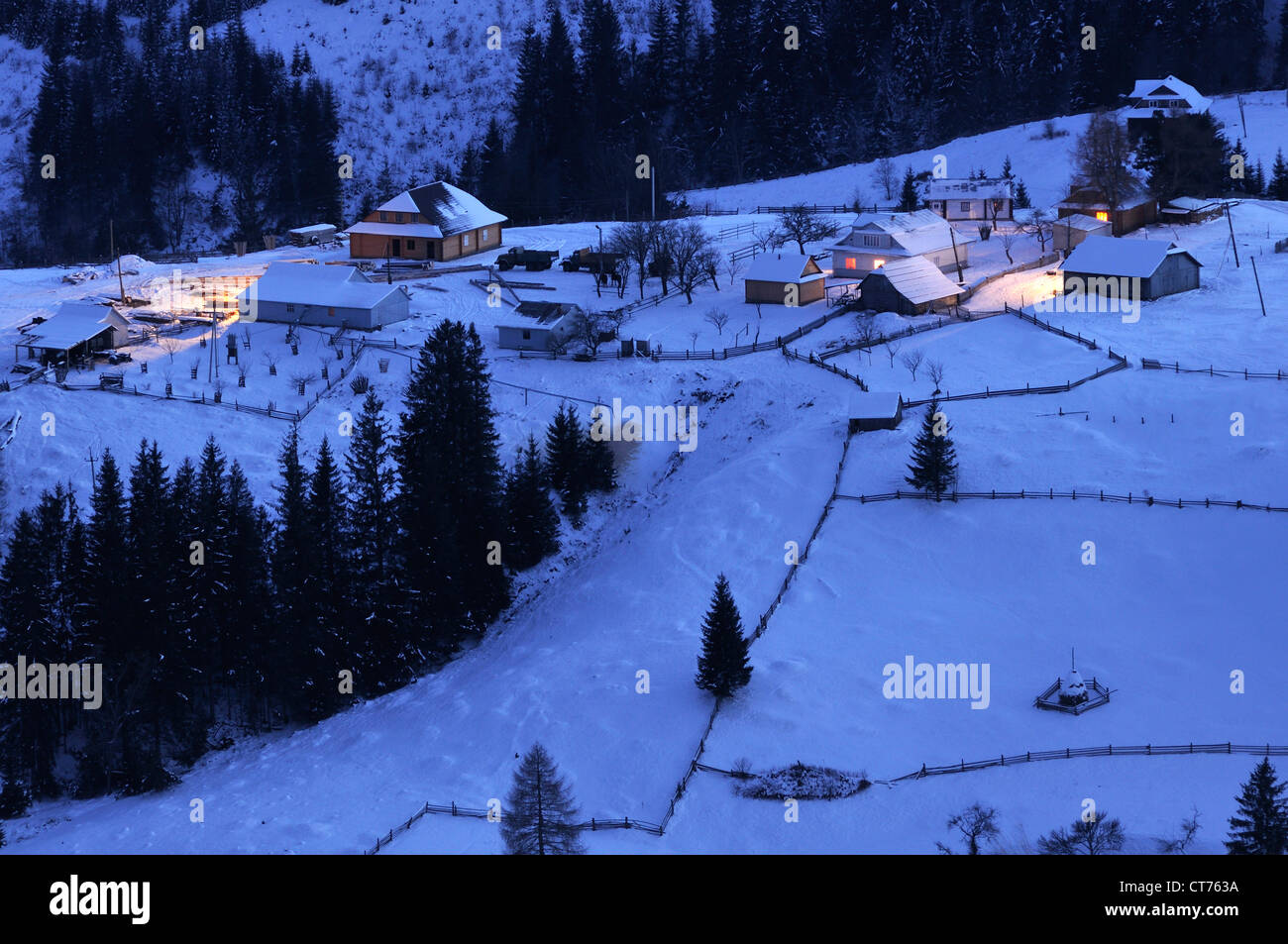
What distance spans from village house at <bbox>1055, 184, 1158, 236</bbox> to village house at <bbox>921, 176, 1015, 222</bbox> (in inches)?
155

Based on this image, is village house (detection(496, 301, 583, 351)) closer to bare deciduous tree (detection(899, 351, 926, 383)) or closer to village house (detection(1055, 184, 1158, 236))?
bare deciduous tree (detection(899, 351, 926, 383))

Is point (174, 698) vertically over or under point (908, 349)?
under

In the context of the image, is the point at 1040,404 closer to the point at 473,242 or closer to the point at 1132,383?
the point at 1132,383

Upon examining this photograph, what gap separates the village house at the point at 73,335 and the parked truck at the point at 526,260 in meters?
19.1

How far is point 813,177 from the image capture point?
93.0 m

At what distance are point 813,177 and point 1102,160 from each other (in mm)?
25326

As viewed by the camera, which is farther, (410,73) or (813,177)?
(410,73)

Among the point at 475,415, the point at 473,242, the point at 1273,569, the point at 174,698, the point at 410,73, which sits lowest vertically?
the point at 174,698

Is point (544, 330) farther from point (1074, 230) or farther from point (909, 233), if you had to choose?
point (1074, 230)

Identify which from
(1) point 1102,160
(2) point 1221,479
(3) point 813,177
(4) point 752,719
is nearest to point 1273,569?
(2) point 1221,479

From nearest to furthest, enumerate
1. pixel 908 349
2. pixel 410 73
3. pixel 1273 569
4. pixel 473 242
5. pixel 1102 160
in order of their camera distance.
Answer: pixel 1273 569
pixel 908 349
pixel 1102 160
pixel 473 242
pixel 410 73

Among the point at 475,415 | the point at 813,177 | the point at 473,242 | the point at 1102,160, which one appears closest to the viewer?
the point at 475,415

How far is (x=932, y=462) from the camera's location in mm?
44781

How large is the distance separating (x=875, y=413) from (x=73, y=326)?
30.9 m
